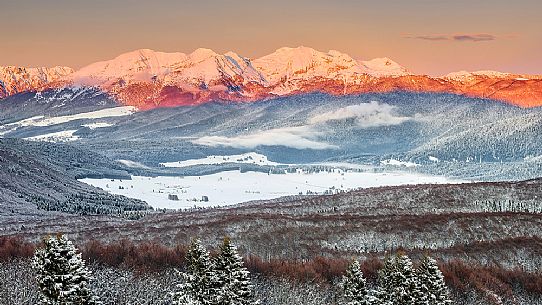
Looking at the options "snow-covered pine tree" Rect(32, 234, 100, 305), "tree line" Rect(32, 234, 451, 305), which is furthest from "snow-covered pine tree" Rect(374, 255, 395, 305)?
"snow-covered pine tree" Rect(32, 234, 100, 305)

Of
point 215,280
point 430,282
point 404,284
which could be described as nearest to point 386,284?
point 404,284

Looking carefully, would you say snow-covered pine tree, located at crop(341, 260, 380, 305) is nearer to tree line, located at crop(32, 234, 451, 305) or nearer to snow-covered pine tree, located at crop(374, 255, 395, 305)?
tree line, located at crop(32, 234, 451, 305)

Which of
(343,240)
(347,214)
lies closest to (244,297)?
(343,240)

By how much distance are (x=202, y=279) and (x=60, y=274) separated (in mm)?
11143

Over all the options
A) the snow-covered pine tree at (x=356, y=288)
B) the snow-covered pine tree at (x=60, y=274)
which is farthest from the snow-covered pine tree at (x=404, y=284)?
the snow-covered pine tree at (x=60, y=274)

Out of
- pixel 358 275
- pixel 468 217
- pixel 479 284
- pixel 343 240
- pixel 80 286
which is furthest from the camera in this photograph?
pixel 468 217

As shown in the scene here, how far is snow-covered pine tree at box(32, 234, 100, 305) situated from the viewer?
5256 cm

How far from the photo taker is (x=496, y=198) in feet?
648

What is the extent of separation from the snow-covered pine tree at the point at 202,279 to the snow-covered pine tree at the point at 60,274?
862 centimetres

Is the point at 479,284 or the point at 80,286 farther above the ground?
the point at 80,286

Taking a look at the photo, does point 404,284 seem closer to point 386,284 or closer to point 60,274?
point 386,284

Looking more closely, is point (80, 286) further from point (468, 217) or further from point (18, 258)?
point (468, 217)

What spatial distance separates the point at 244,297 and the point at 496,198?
6026 inches

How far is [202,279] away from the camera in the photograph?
186 feet
